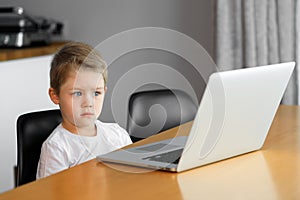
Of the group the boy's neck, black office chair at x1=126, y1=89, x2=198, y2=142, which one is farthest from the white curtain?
the boy's neck

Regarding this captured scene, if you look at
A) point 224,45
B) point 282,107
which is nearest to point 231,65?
point 224,45

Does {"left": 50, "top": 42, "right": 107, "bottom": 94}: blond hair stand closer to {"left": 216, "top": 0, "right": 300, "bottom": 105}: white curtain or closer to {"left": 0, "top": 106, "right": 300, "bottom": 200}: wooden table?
{"left": 0, "top": 106, "right": 300, "bottom": 200}: wooden table

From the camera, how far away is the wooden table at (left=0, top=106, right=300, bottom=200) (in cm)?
143

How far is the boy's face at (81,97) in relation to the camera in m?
1.98

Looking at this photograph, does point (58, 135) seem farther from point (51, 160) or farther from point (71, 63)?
point (71, 63)

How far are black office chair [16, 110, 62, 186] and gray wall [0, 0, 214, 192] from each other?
1812mm

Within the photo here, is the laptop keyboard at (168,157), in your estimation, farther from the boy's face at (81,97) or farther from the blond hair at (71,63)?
the blond hair at (71,63)

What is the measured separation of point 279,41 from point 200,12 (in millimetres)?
571

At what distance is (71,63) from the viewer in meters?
2.04

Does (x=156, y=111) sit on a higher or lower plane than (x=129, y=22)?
lower

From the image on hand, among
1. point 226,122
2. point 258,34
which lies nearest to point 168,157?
point 226,122

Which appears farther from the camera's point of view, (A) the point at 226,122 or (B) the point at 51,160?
(B) the point at 51,160

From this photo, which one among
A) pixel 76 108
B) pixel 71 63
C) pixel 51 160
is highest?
pixel 71 63

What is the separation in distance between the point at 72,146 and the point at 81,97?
0.16 m
